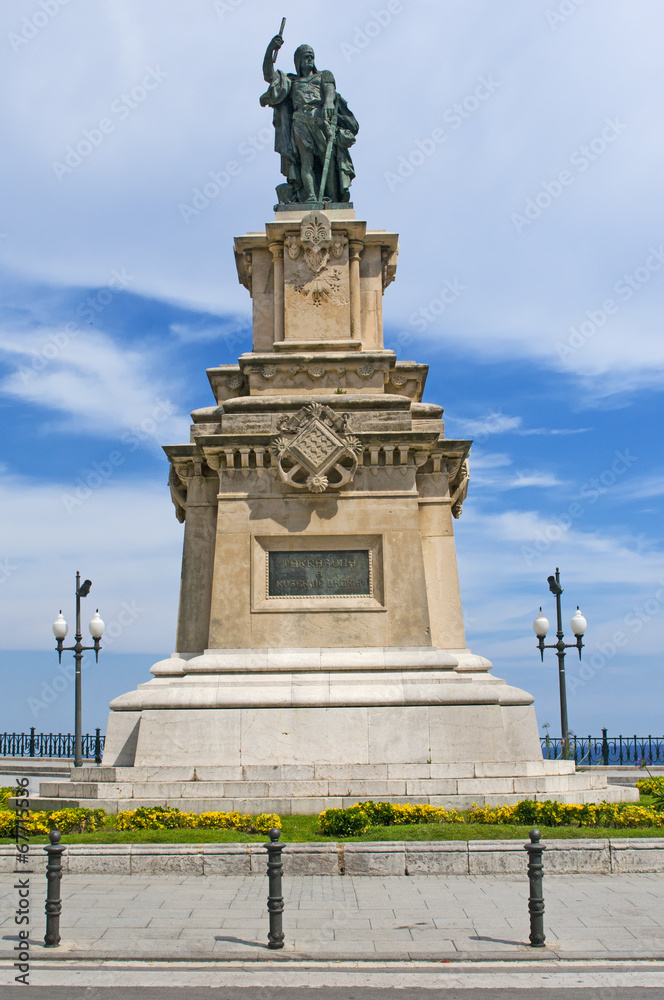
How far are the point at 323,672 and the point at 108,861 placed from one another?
629cm

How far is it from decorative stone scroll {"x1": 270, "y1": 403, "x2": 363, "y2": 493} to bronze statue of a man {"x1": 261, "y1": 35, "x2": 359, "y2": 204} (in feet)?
20.9

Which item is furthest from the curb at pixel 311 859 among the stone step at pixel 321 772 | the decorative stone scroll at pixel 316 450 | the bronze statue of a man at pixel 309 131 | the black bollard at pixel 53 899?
the bronze statue of a man at pixel 309 131

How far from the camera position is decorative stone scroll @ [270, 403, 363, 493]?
1955cm

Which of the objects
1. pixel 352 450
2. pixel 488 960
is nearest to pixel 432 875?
pixel 488 960

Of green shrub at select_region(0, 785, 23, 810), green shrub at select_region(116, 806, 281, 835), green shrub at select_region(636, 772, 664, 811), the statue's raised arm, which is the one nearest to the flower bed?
green shrub at select_region(116, 806, 281, 835)

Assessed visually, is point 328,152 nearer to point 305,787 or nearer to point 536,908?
point 305,787

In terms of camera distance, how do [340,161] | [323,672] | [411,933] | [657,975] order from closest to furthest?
[657,975]
[411,933]
[323,672]
[340,161]

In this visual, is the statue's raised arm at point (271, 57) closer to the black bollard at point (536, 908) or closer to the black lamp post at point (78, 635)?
the black lamp post at point (78, 635)

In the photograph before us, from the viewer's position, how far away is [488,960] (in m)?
9.34

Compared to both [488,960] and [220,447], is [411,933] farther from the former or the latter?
[220,447]

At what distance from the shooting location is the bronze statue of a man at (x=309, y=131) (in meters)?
23.8

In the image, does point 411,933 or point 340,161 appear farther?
point 340,161

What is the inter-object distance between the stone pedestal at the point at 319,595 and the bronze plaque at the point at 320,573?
0.10 ft

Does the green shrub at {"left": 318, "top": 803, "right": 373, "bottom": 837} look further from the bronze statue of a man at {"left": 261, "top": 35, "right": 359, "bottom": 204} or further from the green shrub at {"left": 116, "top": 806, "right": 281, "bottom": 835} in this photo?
the bronze statue of a man at {"left": 261, "top": 35, "right": 359, "bottom": 204}
